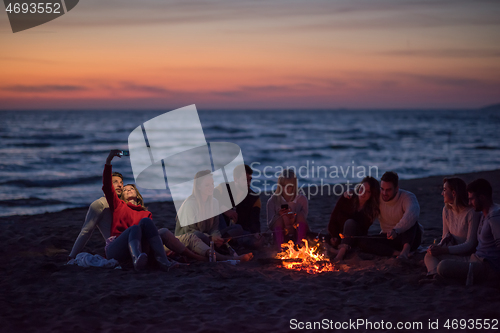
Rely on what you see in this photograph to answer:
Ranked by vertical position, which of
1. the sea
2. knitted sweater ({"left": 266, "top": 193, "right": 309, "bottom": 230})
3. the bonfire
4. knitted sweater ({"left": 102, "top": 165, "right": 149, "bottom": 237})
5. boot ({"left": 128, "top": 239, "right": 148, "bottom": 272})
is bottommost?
the sea

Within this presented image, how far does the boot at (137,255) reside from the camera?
5016 mm

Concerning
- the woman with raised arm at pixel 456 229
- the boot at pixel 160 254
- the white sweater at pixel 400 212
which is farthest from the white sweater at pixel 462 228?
the boot at pixel 160 254

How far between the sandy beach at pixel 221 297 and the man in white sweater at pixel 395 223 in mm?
170

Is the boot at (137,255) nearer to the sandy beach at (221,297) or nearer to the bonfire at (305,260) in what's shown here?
the sandy beach at (221,297)

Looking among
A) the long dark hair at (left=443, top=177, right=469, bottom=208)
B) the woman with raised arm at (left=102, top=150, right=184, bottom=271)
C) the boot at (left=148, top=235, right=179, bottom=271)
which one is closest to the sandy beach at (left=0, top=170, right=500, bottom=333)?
the boot at (left=148, top=235, right=179, bottom=271)

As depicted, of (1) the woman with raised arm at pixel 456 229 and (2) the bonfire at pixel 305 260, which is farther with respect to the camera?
(2) the bonfire at pixel 305 260

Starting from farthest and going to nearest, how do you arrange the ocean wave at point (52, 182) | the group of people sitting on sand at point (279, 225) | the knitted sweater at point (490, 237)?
the ocean wave at point (52, 182)
the group of people sitting on sand at point (279, 225)
the knitted sweater at point (490, 237)

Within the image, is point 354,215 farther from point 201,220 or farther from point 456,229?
point 201,220

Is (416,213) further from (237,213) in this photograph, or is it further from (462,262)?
(237,213)

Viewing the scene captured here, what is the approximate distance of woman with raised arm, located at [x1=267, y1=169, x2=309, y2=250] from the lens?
20.3ft

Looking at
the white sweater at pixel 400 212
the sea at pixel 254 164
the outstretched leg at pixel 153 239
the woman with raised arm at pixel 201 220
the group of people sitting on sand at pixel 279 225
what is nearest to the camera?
the group of people sitting on sand at pixel 279 225

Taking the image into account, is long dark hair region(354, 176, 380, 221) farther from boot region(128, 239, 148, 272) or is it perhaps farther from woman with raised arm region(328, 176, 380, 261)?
boot region(128, 239, 148, 272)

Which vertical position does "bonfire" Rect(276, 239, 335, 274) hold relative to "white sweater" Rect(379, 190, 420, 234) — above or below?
below

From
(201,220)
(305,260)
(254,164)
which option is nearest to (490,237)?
(305,260)
